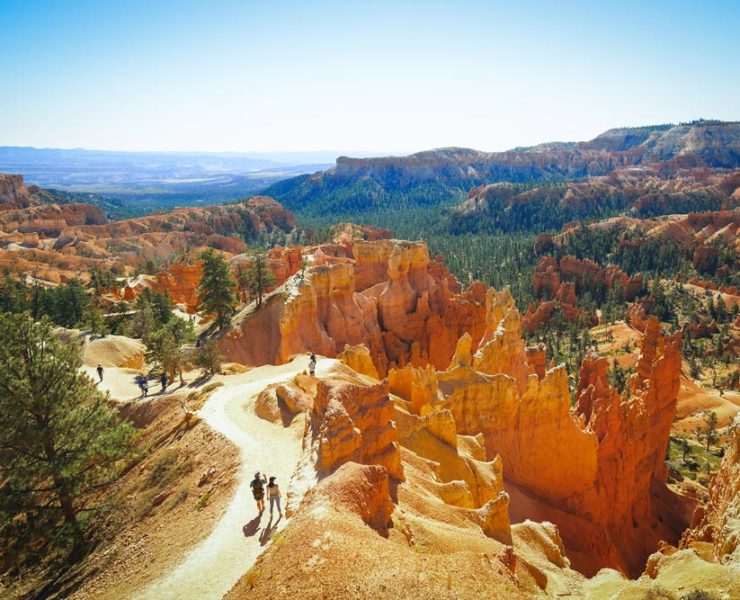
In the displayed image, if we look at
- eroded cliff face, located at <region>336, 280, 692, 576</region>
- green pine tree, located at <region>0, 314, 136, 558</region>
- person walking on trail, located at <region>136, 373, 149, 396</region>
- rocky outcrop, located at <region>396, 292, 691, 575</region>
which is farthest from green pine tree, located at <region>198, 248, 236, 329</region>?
green pine tree, located at <region>0, 314, 136, 558</region>

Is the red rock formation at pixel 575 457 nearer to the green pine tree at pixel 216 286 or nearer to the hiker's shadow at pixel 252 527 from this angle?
the hiker's shadow at pixel 252 527

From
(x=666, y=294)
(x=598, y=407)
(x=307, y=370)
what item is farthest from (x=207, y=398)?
(x=666, y=294)

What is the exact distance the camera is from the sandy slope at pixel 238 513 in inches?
469

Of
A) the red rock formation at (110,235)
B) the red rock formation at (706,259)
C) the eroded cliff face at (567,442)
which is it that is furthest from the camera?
the red rock formation at (706,259)

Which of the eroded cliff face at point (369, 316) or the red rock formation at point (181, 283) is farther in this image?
the red rock formation at point (181, 283)

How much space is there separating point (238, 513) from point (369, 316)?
31.3m

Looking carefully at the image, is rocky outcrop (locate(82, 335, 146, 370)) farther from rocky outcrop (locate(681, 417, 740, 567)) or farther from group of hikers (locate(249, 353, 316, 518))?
rocky outcrop (locate(681, 417, 740, 567))

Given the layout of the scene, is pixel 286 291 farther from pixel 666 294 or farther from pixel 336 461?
pixel 666 294

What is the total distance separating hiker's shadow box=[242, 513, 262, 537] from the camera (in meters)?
13.4

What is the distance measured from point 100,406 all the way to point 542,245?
381 ft

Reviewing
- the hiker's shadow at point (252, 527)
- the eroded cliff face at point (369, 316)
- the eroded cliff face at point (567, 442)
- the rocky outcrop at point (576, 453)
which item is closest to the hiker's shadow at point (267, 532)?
the hiker's shadow at point (252, 527)

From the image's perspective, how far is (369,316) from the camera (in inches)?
1775

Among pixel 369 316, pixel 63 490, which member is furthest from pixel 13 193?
pixel 63 490

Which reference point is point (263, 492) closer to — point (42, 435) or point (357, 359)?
point (42, 435)
